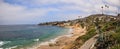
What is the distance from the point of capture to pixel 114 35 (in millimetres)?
30266

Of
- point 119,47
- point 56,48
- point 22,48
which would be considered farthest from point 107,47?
point 22,48

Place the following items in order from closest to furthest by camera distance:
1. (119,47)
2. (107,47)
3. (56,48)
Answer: (119,47)
(107,47)
(56,48)

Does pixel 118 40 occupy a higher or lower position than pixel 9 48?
higher

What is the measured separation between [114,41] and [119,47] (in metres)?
3.82

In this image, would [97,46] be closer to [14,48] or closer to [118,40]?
[118,40]

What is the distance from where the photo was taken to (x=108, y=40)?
29.5 meters

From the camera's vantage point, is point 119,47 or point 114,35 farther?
point 114,35

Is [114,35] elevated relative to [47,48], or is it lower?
elevated

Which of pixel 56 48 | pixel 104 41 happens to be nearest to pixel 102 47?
pixel 104 41

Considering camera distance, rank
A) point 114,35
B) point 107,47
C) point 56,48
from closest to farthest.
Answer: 1. point 107,47
2. point 114,35
3. point 56,48

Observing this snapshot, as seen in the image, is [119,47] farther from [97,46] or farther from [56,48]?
[56,48]

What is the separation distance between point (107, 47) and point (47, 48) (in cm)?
2533

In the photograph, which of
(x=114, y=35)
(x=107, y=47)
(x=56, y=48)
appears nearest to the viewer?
(x=107, y=47)

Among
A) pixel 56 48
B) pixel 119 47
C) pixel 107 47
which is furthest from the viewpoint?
pixel 56 48
